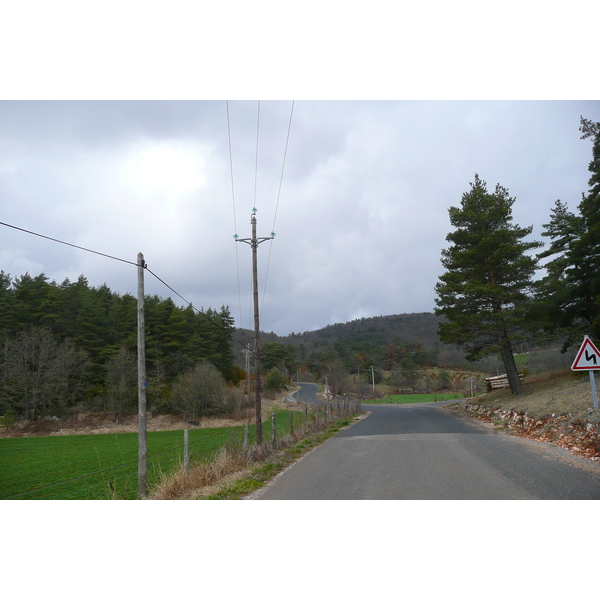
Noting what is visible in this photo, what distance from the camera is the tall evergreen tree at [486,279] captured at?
2272 cm

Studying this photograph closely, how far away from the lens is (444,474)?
8.84m

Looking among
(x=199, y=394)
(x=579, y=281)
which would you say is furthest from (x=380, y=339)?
(x=579, y=281)

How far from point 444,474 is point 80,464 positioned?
2334 centimetres

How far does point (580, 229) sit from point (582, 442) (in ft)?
66.6

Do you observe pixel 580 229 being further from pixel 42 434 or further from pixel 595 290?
pixel 42 434

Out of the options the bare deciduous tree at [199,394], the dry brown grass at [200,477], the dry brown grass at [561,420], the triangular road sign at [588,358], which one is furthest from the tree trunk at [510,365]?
the bare deciduous tree at [199,394]

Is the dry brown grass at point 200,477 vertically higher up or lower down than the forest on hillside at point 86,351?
lower down

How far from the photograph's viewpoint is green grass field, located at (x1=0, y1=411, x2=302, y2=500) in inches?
573

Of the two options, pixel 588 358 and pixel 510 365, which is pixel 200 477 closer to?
pixel 588 358

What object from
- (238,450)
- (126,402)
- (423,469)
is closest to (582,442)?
(423,469)

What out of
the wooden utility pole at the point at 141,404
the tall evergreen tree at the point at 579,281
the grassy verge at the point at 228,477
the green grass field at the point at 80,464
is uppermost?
the tall evergreen tree at the point at 579,281

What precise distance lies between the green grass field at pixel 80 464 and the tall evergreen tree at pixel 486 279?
12051 mm

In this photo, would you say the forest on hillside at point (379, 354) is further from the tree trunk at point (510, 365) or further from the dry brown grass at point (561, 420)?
the dry brown grass at point (561, 420)

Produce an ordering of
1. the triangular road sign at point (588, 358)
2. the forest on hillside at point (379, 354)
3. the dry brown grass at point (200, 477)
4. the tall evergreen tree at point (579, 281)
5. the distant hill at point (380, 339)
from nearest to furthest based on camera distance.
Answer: the dry brown grass at point (200, 477)
the triangular road sign at point (588, 358)
the tall evergreen tree at point (579, 281)
the forest on hillside at point (379, 354)
the distant hill at point (380, 339)
